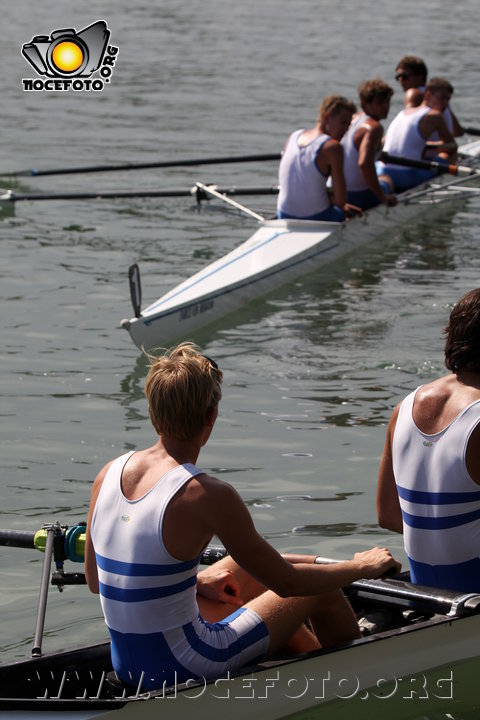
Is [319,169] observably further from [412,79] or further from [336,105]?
[412,79]

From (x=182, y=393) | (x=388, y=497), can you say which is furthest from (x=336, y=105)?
(x=182, y=393)

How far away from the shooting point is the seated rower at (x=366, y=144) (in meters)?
11.0

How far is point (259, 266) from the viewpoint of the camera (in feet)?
31.9

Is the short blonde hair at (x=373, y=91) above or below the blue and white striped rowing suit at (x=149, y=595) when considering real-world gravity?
above

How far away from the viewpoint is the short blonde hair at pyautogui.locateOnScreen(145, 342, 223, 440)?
3469mm

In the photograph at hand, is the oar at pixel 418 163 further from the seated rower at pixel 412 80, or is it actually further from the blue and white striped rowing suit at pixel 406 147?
the seated rower at pixel 412 80

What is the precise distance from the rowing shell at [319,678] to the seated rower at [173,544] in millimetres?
79

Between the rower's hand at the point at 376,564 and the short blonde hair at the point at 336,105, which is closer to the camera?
the rower's hand at the point at 376,564

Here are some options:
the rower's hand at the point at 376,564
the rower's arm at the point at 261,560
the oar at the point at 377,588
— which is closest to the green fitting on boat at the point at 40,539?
the oar at the point at 377,588

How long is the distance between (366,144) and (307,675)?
25.9 feet

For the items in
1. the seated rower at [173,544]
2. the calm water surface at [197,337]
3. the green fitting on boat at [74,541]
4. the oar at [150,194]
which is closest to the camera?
the seated rower at [173,544]

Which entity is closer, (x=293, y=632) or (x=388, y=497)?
(x=293, y=632)

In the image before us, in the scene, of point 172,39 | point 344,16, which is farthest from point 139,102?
point 344,16

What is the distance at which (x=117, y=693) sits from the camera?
11.9 ft
